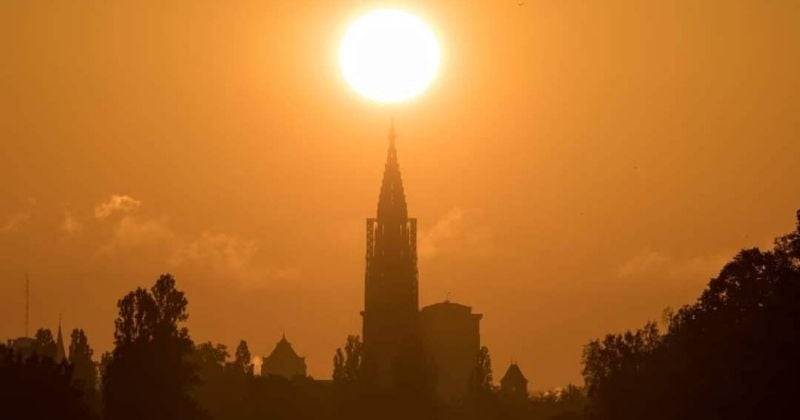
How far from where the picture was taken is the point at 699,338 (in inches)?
4156

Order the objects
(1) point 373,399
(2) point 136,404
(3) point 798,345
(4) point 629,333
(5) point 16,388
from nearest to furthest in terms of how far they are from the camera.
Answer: (3) point 798,345
(5) point 16,388
(2) point 136,404
(4) point 629,333
(1) point 373,399

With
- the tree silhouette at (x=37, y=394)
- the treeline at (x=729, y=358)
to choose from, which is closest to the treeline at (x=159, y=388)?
the tree silhouette at (x=37, y=394)

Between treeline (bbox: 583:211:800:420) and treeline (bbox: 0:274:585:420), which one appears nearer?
treeline (bbox: 583:211:800:420)

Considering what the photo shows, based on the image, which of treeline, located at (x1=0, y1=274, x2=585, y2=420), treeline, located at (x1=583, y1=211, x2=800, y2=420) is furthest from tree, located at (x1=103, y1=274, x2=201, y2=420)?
treeline, located at (x1=583, y1=211, x2=800, y2=420)

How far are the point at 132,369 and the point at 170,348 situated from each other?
12.0 ft

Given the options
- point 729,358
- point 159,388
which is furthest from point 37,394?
point 729,358

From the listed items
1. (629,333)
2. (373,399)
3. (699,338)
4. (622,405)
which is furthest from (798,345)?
(373,399)

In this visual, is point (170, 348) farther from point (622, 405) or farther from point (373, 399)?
point (373, 399)

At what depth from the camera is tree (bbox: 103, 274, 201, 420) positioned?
11931 cm

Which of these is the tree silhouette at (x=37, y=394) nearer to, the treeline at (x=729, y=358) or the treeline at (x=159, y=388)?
the treeline at (x=159, y=388)

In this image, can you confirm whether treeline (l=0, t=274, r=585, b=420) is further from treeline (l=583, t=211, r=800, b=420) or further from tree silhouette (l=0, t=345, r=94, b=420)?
treeline (l=583, t=211, r=800, b=420)

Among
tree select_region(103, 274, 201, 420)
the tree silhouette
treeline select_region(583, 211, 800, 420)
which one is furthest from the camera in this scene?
tree select_region(103, 274, 201, 420)

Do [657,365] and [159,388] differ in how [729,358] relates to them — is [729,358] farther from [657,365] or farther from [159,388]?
[159,388]

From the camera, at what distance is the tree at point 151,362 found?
11931 centimetres
